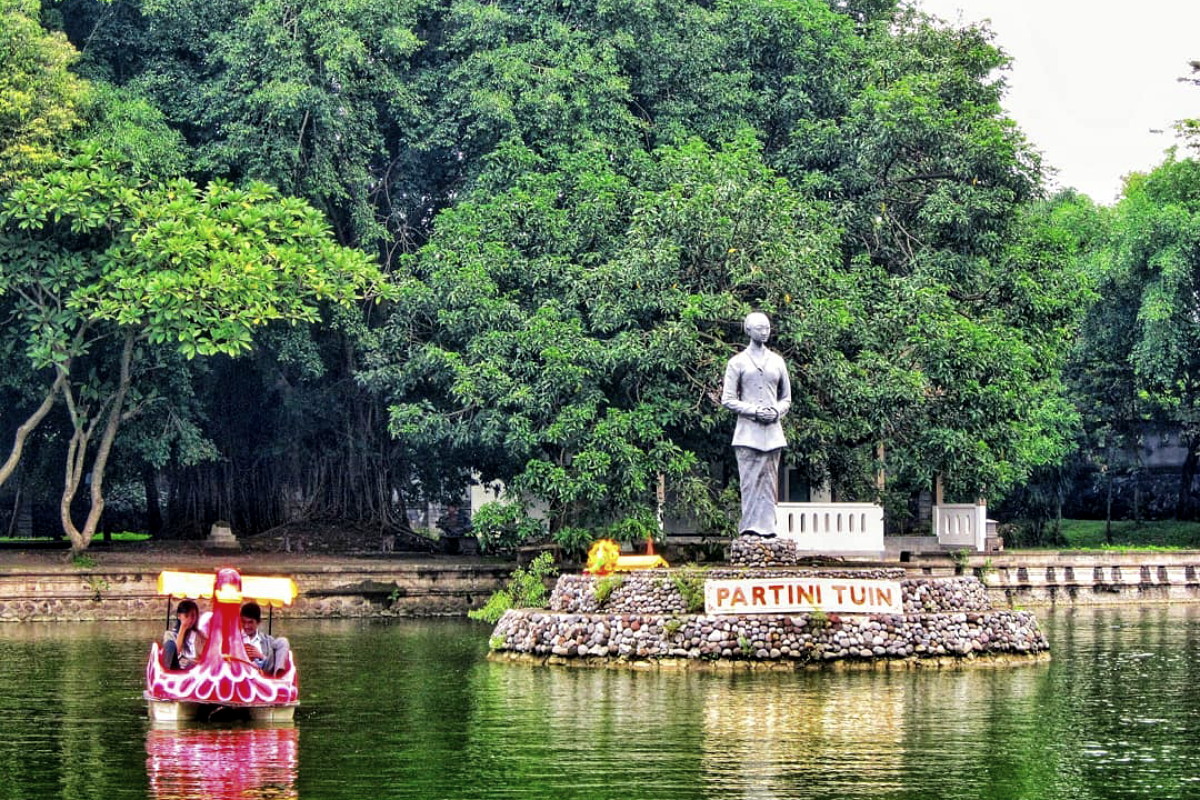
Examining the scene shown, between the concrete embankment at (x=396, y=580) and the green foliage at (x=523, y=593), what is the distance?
16.1 ft

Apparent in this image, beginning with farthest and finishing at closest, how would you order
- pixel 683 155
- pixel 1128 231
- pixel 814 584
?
pixel 1128 231 → pixel 683 155 → pixel 814 584

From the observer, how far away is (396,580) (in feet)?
132

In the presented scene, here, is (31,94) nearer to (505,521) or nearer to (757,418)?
(505,521)

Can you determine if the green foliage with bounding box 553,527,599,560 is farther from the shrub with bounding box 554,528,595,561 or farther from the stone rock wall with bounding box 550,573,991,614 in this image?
the stone rock wall with bounding box 550,573,991,614

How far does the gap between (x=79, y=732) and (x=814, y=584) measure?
1057 cm

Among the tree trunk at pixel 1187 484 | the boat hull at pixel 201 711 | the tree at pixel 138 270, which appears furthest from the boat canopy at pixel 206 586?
the tree trunk at pixel 1187 484

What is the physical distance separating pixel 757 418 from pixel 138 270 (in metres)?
14.8

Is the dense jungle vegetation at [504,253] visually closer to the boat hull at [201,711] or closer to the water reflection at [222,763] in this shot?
the boat hull at [201,711]

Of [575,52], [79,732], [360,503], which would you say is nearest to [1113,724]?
[79,732]

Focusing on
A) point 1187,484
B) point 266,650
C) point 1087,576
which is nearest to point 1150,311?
point 1087,576

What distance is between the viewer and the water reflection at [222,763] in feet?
53.5

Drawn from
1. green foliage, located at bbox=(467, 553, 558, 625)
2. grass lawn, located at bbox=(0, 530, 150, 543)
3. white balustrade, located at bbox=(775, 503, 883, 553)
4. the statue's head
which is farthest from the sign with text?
grass lawn, located at bbox=(0, 530, 150, 543)

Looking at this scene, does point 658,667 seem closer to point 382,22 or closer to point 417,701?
point 417,701

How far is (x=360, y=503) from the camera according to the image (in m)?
46.4
